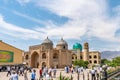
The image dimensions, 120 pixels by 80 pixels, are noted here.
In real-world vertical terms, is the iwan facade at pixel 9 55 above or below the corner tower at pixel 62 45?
below

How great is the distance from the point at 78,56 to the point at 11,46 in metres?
41.2

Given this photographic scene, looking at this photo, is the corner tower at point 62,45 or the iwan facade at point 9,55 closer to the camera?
the iwan facade at point 9,55

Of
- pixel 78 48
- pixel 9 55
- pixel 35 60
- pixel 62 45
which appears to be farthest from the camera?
pixel 78 48

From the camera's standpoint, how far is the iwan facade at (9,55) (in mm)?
44469

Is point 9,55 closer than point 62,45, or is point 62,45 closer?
point 9,55

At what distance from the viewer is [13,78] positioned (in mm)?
14359

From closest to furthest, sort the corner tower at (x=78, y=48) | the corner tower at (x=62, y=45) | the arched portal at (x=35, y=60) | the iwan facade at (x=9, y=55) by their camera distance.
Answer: the iwan facade at (x=9, y=55)
the arched portal at (x=35, y=60)
the corner tower at (x=62, y=45)
the corner tower at (x=78, y=48)

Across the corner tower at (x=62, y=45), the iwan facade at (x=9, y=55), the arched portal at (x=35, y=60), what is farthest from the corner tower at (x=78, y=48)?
the iwan facade at (x=9, y=55)

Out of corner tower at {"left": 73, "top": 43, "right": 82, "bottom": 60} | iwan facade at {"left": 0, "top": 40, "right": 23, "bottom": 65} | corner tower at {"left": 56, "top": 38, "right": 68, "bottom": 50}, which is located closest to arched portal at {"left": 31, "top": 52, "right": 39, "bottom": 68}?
corner tower at {"left": 56, "top": 38, "right": 68, "bottom": 50}

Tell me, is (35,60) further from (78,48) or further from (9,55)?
(78,48)

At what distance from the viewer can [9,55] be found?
1811 inches

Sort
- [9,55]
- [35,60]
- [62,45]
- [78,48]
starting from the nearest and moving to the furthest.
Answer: [9,55] → [35,60] → [62,45] → [78,48]

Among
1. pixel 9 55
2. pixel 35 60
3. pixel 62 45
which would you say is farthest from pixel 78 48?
pixel 9 55

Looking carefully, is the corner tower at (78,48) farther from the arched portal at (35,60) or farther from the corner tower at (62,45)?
the arched portal at (35,60)
